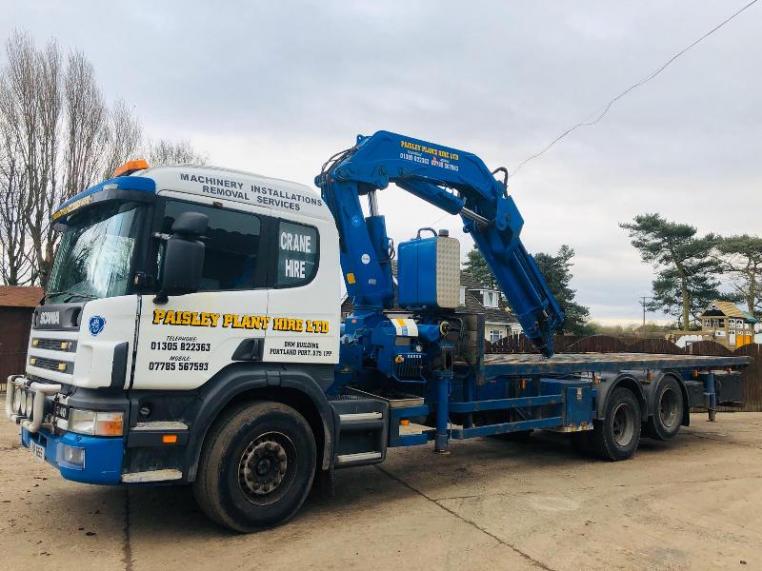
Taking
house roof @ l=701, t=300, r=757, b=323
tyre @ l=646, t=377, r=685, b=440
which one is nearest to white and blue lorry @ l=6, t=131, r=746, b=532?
tyre @ l=646, t=377, r=685, b=440

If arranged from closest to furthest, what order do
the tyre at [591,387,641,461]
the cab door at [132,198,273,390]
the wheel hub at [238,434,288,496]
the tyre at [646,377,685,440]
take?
the cab door at [132,198,273,390] < the wheel hub at [238,434,288,496] < the tyre at [591,387,641,461] < the tyre at [646,377,685,440]

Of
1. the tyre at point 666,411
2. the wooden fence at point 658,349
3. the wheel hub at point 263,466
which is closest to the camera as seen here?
the wheel hub at point 263,466

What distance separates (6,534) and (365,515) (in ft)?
9.94

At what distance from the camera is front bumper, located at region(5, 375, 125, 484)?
4395 millimetres

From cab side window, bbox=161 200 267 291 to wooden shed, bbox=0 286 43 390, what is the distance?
13.4m

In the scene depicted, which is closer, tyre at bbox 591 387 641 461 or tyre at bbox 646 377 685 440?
tyre at bbox 591 387 641 461

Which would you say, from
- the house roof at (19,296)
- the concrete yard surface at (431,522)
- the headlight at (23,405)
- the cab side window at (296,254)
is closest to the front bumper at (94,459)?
the concrete yard surface at (431,522)

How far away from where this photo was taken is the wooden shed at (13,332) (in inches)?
640

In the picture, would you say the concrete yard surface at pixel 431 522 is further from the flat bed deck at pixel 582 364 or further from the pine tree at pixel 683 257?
the pine tree at pixel 683 257

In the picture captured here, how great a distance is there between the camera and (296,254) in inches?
223

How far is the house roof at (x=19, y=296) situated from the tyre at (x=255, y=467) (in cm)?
1358

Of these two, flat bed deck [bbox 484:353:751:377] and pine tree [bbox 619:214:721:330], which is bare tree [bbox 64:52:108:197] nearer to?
flat bed deck [bbox 484:353:751:377]

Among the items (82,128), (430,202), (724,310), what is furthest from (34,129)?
(724,310)

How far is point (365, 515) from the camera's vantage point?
582 centimetres
